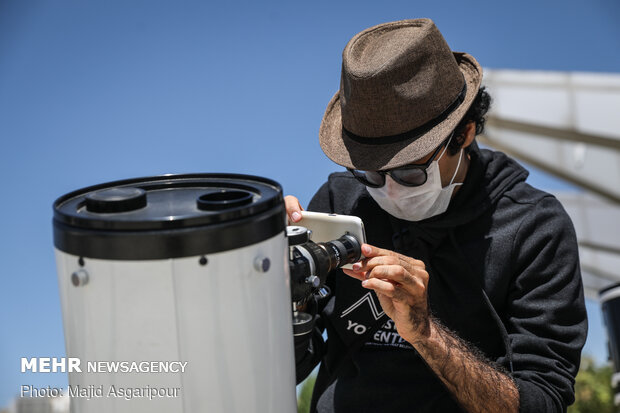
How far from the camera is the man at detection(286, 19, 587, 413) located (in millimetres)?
1895

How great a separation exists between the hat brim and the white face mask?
0.28ft

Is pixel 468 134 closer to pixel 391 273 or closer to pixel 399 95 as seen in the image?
pixel 399 95

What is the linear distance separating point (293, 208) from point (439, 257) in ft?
1.67

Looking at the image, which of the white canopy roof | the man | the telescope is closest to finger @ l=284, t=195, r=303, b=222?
the man

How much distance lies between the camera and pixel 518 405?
1.89m

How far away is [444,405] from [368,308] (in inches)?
14.8

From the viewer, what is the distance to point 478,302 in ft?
6.80

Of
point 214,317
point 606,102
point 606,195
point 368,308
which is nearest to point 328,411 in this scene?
point 368,308

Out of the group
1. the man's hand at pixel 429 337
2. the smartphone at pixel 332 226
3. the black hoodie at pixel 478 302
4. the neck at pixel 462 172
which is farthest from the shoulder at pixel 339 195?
the man's hand at pixel 429 337

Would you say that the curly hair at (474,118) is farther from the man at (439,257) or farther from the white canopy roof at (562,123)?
the white canopy roof at (562,123)

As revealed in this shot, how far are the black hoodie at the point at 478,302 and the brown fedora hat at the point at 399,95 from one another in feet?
0.95

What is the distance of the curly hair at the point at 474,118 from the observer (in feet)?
6.93

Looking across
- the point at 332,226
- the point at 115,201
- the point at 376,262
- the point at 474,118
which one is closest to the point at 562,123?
the point at 474,118

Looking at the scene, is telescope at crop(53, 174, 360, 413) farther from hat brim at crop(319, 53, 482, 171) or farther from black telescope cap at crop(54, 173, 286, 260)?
hat brim at crop(319, 53, 482, 171)
